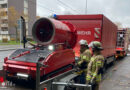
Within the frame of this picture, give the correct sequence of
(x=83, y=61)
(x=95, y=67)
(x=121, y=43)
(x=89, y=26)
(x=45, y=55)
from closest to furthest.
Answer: (x=95, y=67) → (x=45, y=55) → (x=83, y=61) → (x=89, y=26) → (x=121, y=43)

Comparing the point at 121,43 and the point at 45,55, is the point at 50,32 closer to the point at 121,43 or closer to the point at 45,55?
the point at 45,55

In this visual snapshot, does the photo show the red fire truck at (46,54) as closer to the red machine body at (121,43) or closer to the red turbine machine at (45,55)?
the red turbine machine at (45,55)

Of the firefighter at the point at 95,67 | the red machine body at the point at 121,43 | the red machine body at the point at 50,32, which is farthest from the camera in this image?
the red machine body at the point at 121,43

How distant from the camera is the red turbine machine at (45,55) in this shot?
11.4ft

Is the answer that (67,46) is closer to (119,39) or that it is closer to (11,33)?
(119,39)

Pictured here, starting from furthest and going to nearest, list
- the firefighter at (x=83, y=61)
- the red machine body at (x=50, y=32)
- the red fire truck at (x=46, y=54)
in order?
the firefighter at (x=83, y=61)
the red machine body at (x=50, y=32)
the red fire truck at (x=46, y=54)

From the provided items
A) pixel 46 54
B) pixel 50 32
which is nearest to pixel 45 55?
pixel 46 54

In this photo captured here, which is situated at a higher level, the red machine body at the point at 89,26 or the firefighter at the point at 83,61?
the red machine body at the point at 89,26

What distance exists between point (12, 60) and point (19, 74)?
0.44 metres

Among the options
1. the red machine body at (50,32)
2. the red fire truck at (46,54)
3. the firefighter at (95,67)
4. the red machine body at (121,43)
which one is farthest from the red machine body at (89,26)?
the red machine body at (121,43)

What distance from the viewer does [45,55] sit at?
364cm

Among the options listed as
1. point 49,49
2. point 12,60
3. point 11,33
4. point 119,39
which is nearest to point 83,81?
point 49,49

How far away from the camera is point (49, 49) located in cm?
394

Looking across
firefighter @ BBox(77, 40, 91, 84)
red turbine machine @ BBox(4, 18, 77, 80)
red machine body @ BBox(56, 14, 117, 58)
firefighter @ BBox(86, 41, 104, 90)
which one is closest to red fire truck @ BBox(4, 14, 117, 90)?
red turbine machine @ BBox(4, 18, 77, 80)
